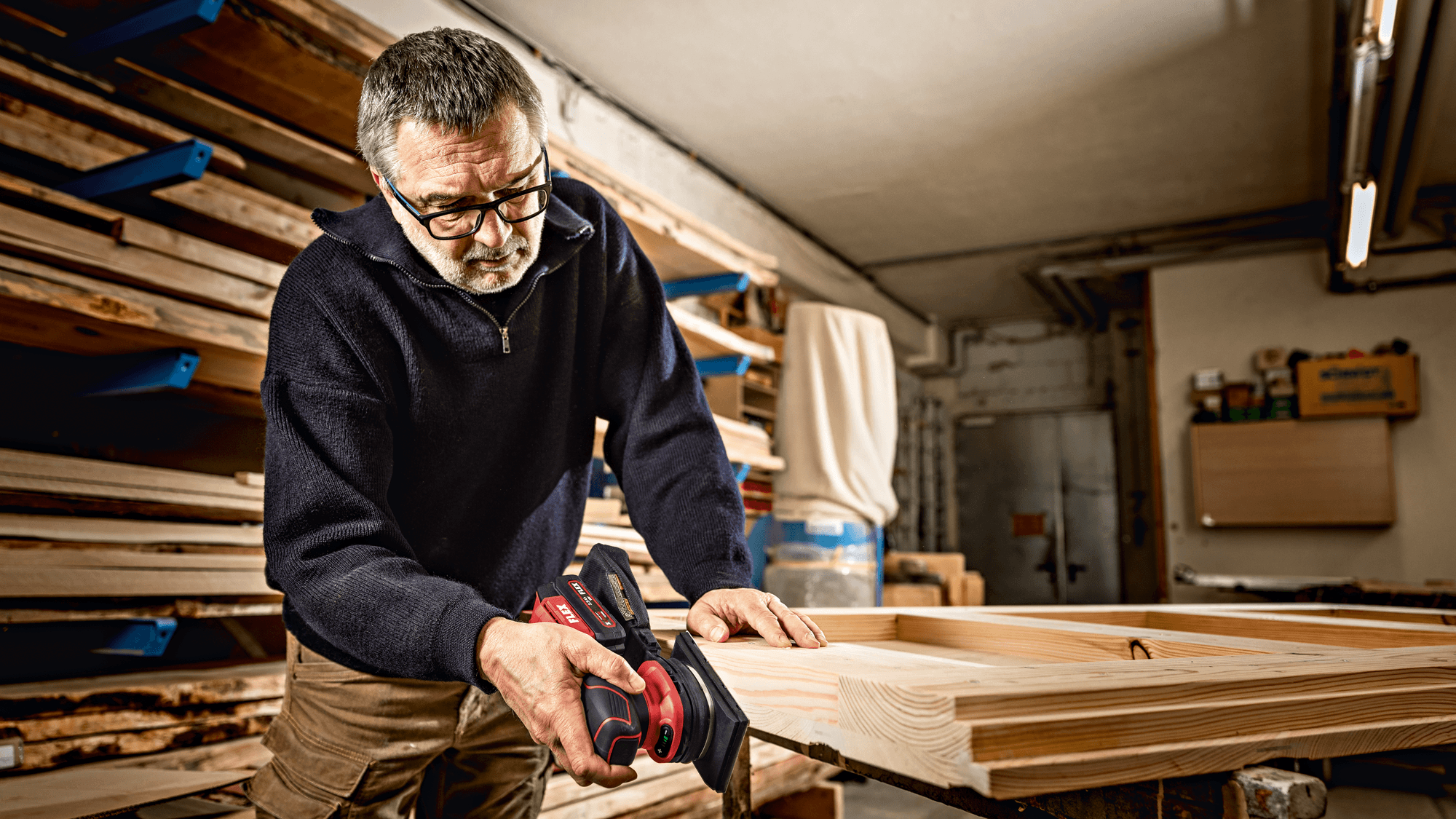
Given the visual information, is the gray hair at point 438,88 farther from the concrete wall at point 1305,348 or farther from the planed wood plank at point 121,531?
the concrete wall at point 1305,348

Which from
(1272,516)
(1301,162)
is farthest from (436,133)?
(1272,516)

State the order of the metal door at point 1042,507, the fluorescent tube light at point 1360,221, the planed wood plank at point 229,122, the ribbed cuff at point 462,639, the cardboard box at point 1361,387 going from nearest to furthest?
the ribbed cuff at point 462,639 → the planed wood plank at point 229,122 → the fluorescent tube light at point 1360,221 → the cardboard box at point 1361,387 → the metal door at point 1042,507

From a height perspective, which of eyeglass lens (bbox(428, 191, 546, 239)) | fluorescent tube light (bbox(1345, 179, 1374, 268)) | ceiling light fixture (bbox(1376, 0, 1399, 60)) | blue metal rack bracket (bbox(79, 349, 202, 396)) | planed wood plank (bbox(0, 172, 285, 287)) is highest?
ceiling light fixture (bbox(1376, 0, 1399, 60))

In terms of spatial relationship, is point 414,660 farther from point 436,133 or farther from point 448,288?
point 436,133

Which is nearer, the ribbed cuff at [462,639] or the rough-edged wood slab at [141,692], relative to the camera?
the ribbed cuff at [462,639]

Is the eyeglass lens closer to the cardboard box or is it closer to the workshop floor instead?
the workshop floor

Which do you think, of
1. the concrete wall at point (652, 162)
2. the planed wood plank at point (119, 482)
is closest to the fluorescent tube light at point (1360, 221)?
the concrete wall at point (652, 162)

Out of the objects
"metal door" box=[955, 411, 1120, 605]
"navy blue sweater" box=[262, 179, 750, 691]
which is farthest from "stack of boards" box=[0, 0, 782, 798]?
"metal door" box=[955, 411, 1120, 605]

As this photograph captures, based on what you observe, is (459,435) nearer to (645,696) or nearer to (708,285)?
(645,696)

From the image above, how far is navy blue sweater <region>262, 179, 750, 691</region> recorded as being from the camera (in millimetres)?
1064

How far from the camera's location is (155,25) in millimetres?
1880

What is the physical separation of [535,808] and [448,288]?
3.06ft

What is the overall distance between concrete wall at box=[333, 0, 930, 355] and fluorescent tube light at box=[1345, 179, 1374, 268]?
3.29 meters

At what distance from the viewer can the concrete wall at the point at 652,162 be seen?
3408mm
